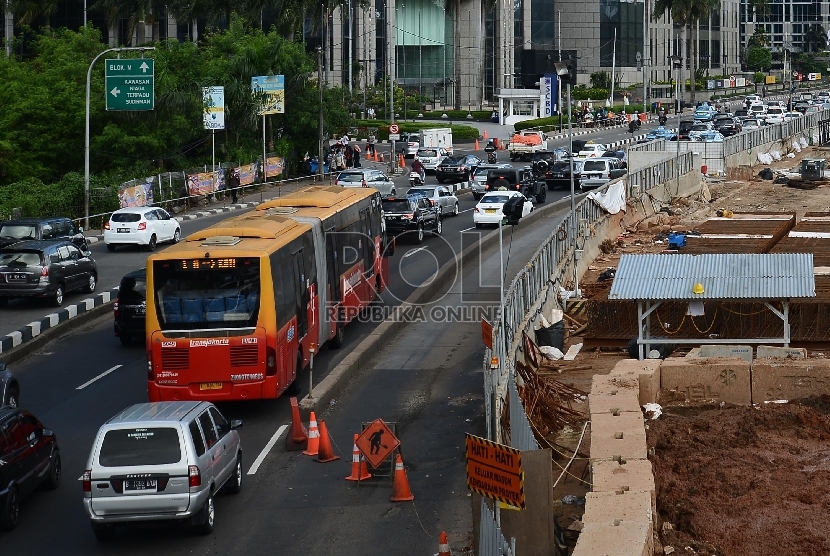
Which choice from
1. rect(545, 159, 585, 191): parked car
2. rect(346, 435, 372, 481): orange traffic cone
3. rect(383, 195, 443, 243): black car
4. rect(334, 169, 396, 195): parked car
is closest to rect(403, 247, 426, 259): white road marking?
rect(383, 195, 443, 243): black car

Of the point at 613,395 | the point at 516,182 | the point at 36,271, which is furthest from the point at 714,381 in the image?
the point at 516,182

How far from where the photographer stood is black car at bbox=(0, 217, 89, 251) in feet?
118

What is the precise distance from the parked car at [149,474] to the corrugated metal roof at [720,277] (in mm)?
10691

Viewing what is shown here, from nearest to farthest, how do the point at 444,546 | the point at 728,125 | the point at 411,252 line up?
the point at 444,546
the point at 411,252
the point at 728,125

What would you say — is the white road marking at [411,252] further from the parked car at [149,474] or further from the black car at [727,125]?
the black car at [727,125]

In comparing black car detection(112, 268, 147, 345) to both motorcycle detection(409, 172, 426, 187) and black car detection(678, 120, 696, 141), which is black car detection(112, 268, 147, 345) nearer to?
motorcycle detection(409, 172, 426, 187)

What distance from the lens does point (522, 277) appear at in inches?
945

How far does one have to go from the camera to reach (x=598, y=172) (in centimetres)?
5934

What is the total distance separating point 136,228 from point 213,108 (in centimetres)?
1894

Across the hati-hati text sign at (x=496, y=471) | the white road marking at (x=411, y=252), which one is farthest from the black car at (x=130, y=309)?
the hati-hati text sign at (x=496, y=471)

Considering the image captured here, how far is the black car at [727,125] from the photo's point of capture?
9219cm

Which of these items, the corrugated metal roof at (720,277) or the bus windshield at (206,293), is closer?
the bus windshield at (206,293)

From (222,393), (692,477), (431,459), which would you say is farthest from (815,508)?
(222,393)

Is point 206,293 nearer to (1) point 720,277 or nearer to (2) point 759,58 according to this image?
(1) point 720,277
